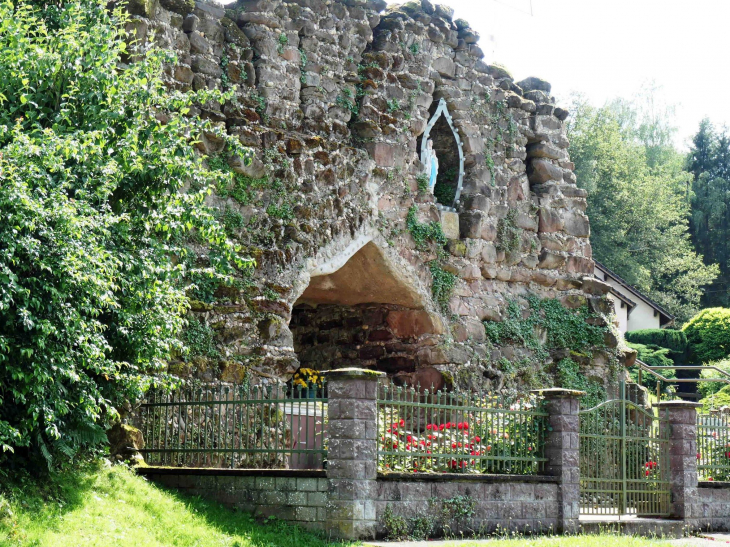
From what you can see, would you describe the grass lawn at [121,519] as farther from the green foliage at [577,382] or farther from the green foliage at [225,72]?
the green foliage at [577,382]

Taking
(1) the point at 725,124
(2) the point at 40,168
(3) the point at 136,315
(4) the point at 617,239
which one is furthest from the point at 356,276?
(1) the point at 725,124

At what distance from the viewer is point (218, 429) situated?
959 centimetres

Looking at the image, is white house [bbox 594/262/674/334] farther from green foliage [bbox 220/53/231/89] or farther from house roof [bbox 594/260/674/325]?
green foliage [bbox 220/53/231/89]

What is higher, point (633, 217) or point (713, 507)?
point (633, 217)

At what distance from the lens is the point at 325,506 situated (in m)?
8.76

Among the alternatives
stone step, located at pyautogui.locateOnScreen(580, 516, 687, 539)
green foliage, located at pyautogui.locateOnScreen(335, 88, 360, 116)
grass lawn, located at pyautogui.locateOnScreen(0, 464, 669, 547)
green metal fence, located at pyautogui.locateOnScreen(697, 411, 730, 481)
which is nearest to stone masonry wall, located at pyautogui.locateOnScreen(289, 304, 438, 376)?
green foliage, located at pyautogui.locateOnScreen(335, 88, 360, 116)

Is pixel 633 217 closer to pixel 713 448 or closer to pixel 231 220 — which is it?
pixel 713 448

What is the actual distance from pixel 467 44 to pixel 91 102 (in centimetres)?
814

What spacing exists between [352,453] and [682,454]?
526 cm

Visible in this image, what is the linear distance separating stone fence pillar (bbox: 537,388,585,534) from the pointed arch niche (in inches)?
199

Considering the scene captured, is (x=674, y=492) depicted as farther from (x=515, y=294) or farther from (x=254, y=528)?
(x=254, y=528)

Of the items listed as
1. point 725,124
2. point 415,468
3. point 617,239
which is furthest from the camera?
point 725,124

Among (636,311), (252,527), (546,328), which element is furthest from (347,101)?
(636,311)

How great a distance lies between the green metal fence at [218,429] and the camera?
9.41 m
